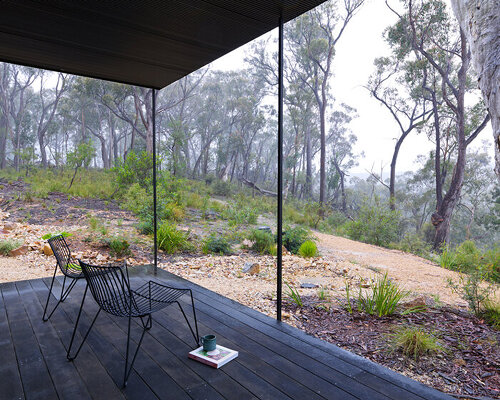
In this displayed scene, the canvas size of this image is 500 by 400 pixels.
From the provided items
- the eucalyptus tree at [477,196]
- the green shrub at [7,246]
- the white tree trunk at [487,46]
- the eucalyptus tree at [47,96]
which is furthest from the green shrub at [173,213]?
the eucalyptus tree at [477,196]

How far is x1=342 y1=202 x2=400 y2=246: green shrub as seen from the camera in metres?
9.34

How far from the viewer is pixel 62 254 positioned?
2.79 metres

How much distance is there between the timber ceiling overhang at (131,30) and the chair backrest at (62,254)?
1.59 metres

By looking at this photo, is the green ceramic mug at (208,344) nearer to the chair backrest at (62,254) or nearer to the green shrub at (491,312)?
the chair backrest at (62,254)

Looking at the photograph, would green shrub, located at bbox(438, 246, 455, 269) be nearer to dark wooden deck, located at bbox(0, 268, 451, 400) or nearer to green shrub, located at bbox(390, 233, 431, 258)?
green shrub, located at bbox(390, 233, 431, 258)

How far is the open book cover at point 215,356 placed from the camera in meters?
1.99

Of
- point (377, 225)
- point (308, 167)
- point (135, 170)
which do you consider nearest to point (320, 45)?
point (308, 167)

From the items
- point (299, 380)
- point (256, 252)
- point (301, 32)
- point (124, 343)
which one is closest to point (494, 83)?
point (299, 380)

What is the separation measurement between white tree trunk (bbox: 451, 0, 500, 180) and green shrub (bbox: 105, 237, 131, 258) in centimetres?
514

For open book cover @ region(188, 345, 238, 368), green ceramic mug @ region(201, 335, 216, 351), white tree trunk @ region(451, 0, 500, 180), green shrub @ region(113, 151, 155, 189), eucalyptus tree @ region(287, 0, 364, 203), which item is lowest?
open book cover @ region(188, 345, 238, 368)

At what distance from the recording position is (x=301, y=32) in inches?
635

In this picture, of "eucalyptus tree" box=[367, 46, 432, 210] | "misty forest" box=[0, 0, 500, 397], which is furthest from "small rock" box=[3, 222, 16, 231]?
"eucalyptus tree" box=[367, 46, 432, 210]

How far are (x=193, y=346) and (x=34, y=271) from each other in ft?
12.6

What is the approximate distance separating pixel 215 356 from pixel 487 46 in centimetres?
301
